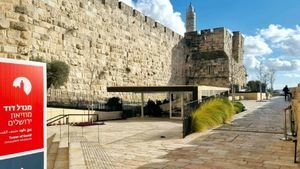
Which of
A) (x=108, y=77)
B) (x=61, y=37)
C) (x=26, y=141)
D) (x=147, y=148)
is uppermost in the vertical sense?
(x=61, y=37)

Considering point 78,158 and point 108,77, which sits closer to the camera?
point 78,158

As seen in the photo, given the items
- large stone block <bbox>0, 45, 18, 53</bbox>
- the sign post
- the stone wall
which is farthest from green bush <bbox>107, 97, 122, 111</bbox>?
the sign post

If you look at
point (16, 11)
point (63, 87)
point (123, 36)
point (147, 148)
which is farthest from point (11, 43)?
point (123, 36)

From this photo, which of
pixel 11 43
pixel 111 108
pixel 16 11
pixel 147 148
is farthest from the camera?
pixel 111 108

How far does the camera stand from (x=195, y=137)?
8.30 m

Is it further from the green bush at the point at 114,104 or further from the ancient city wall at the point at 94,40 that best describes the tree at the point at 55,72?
the green bush at the point at 114,104

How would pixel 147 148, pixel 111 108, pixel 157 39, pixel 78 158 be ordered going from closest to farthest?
pixel 78 158, pixel 147 148, pixel 111 108, pixel 157 39

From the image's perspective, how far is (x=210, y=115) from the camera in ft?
33.9

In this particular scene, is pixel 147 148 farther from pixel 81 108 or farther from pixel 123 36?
pixel 123 36

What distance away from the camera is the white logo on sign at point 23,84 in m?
2.60

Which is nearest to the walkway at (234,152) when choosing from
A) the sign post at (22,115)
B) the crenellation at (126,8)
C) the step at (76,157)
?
the step at (76,157)

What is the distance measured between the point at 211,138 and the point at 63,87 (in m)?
7.12

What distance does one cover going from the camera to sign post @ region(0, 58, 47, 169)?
2.51 m

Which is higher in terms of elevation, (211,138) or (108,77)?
(108,77)
